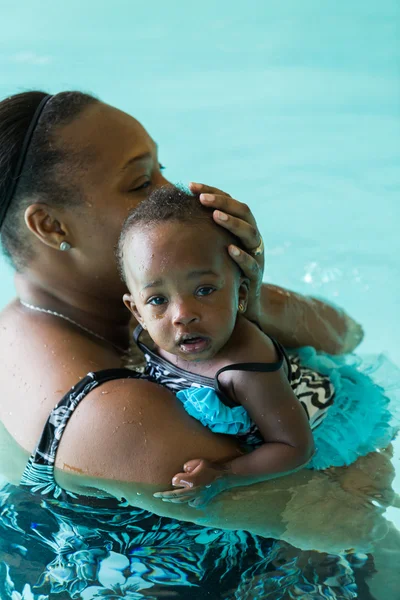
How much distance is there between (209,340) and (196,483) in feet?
1.06

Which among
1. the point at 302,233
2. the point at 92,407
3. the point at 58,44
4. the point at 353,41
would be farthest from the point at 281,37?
the point at 92,407

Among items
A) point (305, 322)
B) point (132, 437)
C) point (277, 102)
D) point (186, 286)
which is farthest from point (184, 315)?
point (277, 102)

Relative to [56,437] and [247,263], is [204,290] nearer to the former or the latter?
[247,263]

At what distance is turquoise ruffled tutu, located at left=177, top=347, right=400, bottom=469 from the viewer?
2100mm

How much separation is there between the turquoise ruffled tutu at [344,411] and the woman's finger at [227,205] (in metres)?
0.42

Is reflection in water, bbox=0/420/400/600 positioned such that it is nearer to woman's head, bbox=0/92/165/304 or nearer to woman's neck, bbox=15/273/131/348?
woman's neck, bbox=15/273/131/348

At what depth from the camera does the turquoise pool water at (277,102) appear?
4609 mm

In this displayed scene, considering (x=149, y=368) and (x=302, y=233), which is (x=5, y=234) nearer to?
(x=149, y=368)

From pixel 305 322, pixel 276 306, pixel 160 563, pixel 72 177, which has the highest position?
pixel 72 177

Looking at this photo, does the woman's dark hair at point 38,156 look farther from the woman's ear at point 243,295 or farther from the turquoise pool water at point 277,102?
the turquoise pool water at point 277,102

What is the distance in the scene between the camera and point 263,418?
2062 mm

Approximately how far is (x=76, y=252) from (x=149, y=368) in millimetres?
425

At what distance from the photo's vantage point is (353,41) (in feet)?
22.6

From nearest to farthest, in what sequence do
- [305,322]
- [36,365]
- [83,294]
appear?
[36,365], [83,294], [305,322]
